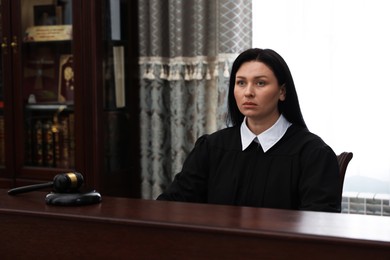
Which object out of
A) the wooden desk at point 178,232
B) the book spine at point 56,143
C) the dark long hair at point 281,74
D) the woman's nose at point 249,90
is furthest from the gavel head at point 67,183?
the book spine at point 56,143

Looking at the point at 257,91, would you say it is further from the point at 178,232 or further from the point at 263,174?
the point at 178,232

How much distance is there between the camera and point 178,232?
132 cm

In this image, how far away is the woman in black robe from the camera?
2.07 meters

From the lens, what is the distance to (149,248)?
1343 mm

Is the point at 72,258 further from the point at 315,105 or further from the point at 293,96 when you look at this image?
the point at 315,105

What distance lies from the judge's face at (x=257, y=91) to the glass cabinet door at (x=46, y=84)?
141 centimetres

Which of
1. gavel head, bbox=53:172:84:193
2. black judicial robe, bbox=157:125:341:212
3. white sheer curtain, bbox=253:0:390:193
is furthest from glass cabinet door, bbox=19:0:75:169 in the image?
gavel head, bbox=53:172:84:193

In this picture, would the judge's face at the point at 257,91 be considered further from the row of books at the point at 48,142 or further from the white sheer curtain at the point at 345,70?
the row of books at the point at 48,142

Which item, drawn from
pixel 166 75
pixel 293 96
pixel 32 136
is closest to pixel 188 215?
pixel 293 96

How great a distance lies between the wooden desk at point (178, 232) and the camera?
1.19 meters

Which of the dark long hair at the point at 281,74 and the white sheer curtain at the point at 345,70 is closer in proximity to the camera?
the dark long hair at the point at 281,74

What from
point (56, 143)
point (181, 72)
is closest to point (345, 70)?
point (181, 72)

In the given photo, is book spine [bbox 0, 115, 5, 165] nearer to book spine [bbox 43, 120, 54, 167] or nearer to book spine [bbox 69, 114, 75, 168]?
book spine [bbox 43, 120, 54, 167]

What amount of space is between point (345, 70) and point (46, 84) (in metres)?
1.67
